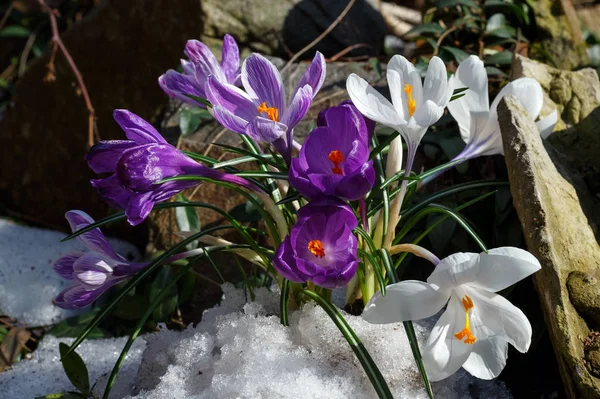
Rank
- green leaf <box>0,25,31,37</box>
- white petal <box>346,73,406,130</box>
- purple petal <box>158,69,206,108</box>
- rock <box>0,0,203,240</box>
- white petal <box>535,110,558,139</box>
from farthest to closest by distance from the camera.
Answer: green leaf <box>0,25,31,37</box>, rock <box>0,0,203,240</box>, white petal <box>535,110,558,139</box>, purple petal <box>158,69,206,108</box>, white petal <box>346,73,406,130</box>

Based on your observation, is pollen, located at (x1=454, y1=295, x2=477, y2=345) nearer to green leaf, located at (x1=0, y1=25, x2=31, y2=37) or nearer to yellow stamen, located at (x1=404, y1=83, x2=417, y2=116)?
yellow stamen, located at (x1=404, y1=83, x2=417, y2=116)

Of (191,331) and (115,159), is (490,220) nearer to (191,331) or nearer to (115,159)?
(191,331)

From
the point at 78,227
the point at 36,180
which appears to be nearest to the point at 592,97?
the point at 78,227

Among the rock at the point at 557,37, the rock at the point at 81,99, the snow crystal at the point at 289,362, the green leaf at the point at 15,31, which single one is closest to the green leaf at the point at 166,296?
the snow crystal at the point at 289,362

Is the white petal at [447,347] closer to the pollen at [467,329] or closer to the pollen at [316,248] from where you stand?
the pollen at [467,329]

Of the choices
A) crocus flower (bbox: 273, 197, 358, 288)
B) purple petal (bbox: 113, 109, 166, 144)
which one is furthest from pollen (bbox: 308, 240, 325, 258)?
purple petal (bbox: 113, 109, 166, 144)

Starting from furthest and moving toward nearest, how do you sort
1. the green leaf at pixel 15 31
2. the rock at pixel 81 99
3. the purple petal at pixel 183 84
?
the green leaf at pixel 15 31 → the rock at pixel 81 99 → the purple petal at pixel 183 84
